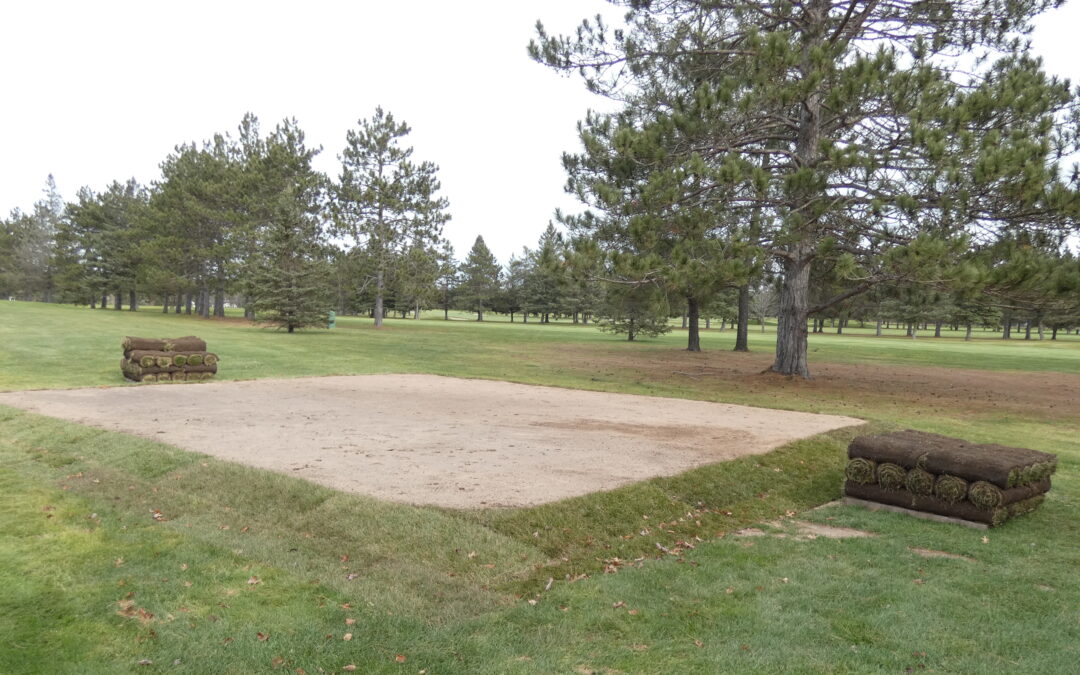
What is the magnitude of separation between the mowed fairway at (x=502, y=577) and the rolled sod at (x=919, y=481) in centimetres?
41

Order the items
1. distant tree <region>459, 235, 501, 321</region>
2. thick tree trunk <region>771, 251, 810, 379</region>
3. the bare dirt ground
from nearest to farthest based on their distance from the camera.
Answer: the bare dirt ground, thick tree trunk <region>771, 251, 810, 379</region>, distant tree <region>459, 235, 501, 321</region>

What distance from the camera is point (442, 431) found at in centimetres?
919

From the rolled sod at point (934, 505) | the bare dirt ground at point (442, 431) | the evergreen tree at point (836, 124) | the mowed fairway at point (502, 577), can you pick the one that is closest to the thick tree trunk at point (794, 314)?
the evergreen tree at point (836, 124)

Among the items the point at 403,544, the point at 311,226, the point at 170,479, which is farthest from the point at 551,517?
the point at 311,226

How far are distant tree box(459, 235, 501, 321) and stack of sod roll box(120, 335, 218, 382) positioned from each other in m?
70.4

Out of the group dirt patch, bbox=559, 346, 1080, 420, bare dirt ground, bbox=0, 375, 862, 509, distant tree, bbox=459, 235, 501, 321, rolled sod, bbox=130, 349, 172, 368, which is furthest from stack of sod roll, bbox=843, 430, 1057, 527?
distant tree, bbox=459, 235, 501, 321

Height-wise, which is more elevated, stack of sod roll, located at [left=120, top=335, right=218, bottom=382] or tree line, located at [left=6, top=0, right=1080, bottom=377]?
tree line, located at [left=6, top=0, right=1080, bottom=377]

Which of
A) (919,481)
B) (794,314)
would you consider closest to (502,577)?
(919,481)

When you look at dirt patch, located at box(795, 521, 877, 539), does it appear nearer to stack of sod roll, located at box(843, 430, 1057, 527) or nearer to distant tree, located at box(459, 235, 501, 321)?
stack of sod roll, located at box(843, 430, 1057, 527)

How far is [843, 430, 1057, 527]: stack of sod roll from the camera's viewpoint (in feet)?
19.9

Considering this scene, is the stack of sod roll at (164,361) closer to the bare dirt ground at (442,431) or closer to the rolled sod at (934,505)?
the bare dirt ground at (442,431)

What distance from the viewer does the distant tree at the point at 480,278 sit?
86.2 metres

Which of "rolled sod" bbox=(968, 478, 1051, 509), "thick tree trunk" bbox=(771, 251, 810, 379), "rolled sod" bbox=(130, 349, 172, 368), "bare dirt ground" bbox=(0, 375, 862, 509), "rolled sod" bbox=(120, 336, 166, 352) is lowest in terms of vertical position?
"bare dirt ground" bbox=(0, 375, 862, 509)

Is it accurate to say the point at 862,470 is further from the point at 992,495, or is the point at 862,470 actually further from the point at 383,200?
the point at 383,200
